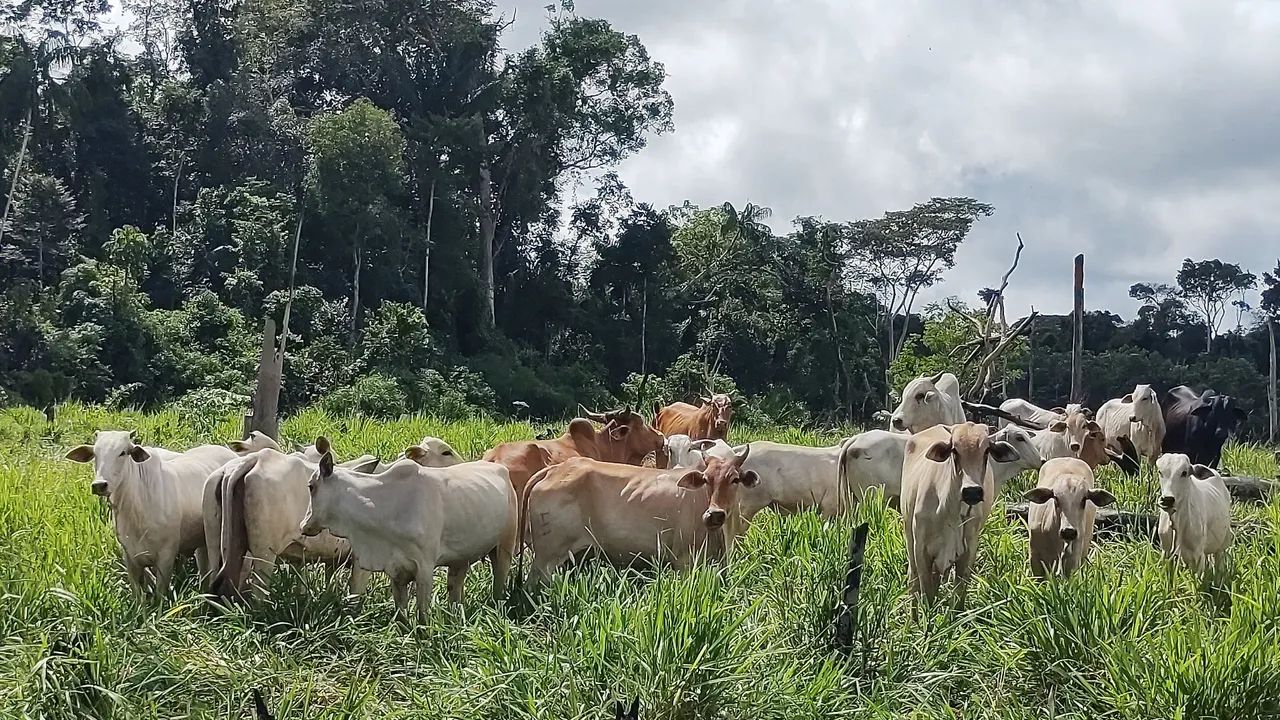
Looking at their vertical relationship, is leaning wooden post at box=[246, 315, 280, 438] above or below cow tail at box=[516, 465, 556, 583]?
above

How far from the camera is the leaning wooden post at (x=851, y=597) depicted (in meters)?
5.77

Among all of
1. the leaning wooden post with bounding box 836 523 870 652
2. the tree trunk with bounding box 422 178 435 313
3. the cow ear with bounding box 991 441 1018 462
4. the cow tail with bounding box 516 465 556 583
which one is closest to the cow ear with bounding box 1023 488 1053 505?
the cow ear with bounding box 991 441 1018 462

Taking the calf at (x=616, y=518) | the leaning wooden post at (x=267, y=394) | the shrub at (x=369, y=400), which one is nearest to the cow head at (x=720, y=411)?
the leaning wooden post at (x=267, y=394)

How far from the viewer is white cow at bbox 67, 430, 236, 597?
6.91m

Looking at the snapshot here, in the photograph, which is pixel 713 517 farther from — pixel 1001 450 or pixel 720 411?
pixel 720 411

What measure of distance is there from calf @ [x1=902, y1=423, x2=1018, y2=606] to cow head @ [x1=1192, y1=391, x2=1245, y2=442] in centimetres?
863

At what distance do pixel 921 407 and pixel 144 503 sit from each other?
735cm

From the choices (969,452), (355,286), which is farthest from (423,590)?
(355,286)

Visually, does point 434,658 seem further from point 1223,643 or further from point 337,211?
point 337,211

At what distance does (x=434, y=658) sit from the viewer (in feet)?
19.4

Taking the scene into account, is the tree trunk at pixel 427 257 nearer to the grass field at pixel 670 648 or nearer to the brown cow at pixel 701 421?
the brown cow at pixel 701 421

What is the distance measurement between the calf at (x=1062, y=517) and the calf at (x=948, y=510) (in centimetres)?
58

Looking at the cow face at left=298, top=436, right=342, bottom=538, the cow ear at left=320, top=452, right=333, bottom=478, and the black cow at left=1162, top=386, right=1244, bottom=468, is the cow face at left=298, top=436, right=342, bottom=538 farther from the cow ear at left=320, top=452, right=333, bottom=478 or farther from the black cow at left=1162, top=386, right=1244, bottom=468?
the black cow at left=1162, top=386, right=1244, bottom=468

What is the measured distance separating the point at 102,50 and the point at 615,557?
32.4 m
